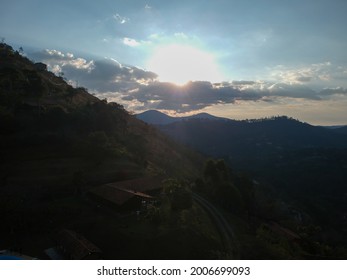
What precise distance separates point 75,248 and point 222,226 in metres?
25.9

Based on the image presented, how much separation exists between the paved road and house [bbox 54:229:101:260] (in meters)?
16.3

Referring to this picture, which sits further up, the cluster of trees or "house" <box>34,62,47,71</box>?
"house" <box>34,62,47,71</box>

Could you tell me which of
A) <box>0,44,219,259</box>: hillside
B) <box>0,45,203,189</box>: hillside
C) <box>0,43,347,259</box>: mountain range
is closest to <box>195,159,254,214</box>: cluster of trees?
→ <box>0,43,347,259</box>: mountain range

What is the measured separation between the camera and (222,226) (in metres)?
52.8

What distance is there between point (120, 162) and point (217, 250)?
131 feet

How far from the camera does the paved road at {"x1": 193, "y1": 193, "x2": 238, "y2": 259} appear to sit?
1620 inches

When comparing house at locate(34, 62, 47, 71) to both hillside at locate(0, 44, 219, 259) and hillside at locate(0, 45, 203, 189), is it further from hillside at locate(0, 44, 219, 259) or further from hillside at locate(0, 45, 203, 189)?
hillside at locate(0, 45, 203, 189)

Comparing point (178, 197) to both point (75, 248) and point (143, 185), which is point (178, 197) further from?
point (75, 248)

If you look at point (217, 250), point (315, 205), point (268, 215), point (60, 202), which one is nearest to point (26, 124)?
point (60, 202)

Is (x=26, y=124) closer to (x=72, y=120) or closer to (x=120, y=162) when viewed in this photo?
(x=72, y=120)

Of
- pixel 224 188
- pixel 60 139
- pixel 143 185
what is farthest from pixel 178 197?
pixel 60 139

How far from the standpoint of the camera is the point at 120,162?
7312 centimetres

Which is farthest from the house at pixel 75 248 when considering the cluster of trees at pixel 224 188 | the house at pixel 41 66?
the house at pixel 41 66

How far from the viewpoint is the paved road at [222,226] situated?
135 feet
